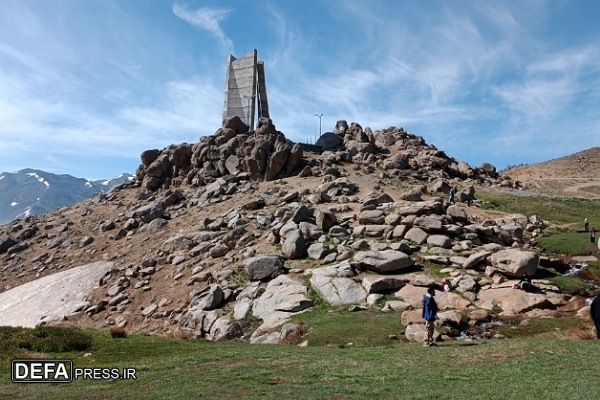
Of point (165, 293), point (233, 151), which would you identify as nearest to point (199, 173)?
point (233, 151)

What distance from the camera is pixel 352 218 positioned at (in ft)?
112

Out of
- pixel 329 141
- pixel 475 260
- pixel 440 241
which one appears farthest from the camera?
pixel 329 141

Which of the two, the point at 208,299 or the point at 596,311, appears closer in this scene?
the point at 596,311

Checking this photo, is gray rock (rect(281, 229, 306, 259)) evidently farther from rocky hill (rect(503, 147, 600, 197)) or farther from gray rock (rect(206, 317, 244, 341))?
rocky hill (rect(503, 147, 600, 197))

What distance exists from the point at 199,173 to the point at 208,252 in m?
23.3

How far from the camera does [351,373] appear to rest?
11.6 m

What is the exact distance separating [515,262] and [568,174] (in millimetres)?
106500

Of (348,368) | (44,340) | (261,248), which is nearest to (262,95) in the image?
(261,248)

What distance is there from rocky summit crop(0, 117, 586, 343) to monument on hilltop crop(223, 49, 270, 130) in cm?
707

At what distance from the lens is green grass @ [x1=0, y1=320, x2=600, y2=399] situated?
31.8 ft

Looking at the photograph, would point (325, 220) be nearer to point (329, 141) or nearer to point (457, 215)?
point (457, 215)

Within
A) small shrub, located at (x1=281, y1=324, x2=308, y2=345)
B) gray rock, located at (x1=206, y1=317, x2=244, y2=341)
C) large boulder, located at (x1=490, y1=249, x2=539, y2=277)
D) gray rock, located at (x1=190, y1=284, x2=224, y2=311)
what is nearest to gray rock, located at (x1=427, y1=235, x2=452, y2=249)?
large boulder, located at (x1=490, y1=249, x2=539, y2=277)

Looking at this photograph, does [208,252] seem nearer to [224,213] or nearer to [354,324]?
[224,213]

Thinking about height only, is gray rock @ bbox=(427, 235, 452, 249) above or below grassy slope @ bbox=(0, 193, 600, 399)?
above
